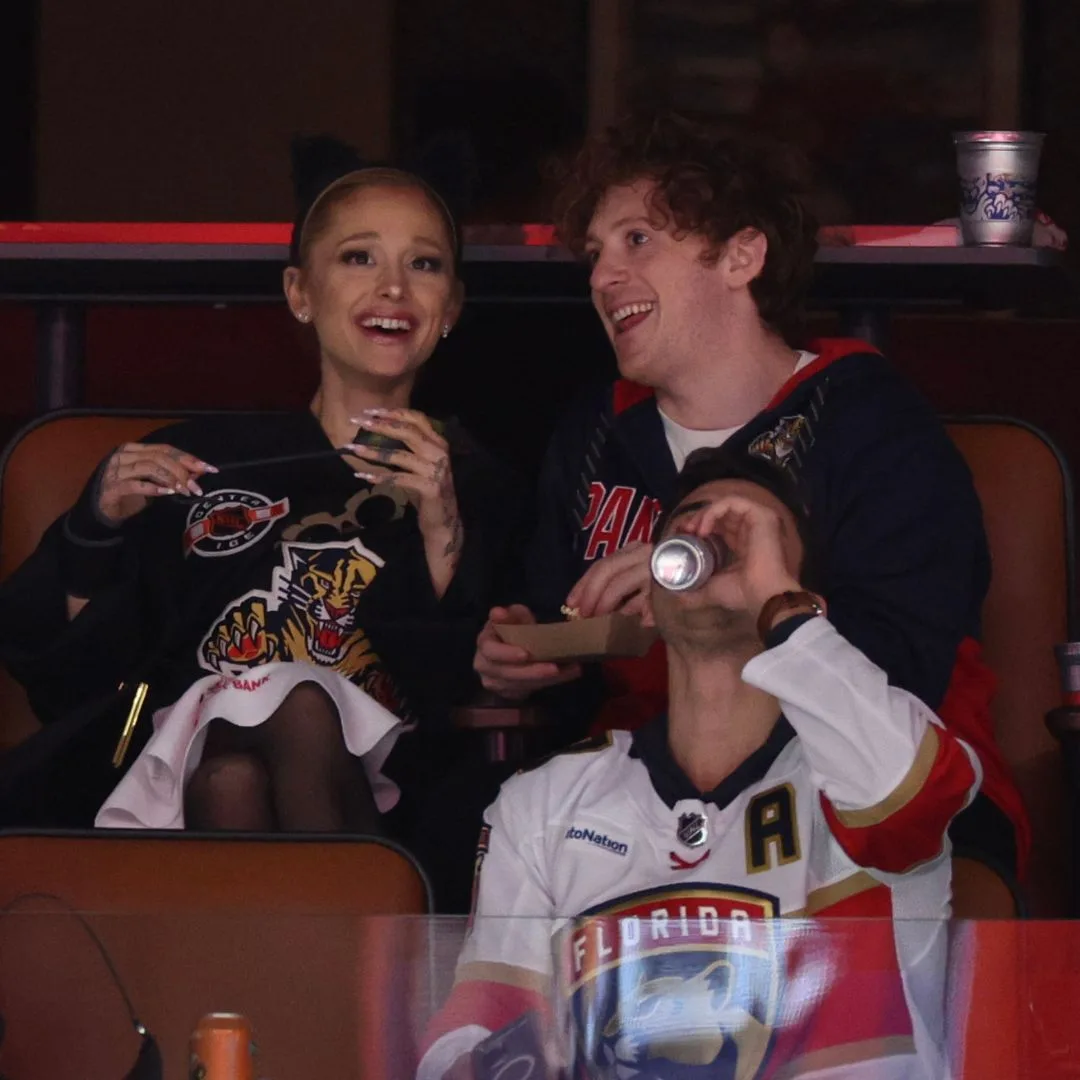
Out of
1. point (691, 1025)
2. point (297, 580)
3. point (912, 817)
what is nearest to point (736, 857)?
point (912, 817)

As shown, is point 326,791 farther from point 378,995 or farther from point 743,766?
point 378,995

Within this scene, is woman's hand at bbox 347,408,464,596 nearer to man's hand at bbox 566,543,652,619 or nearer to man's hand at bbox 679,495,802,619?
man's hand at bbox 566,543,652,619

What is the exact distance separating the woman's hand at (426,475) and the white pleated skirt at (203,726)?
222mm

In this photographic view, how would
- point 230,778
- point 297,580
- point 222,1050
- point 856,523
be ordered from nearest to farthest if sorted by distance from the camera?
point 222,1050 → point 230,778 → point 856,523 → point 297,580

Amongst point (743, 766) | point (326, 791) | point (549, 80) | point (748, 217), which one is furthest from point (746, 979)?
point (549, 80)

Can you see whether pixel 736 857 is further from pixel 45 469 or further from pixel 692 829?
pixel 45 469

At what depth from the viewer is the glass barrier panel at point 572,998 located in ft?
4.00

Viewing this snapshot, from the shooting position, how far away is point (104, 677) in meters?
2.21

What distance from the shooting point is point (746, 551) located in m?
1.72

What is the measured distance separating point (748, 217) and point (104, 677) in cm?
84

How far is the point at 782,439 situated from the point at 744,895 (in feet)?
2.13

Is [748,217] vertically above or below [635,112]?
below

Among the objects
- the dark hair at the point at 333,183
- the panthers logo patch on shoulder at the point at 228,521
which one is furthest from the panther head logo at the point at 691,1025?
the dark hair at the point at 333,183

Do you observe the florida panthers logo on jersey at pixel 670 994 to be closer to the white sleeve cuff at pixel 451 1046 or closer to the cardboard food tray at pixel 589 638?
the white sleeve cuff at pixel 451 1046
